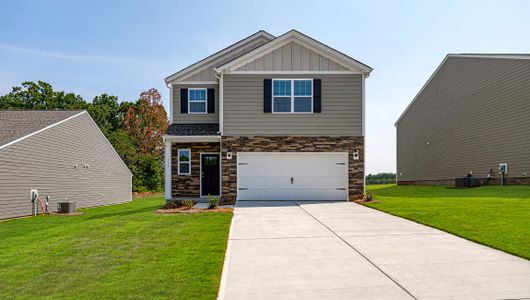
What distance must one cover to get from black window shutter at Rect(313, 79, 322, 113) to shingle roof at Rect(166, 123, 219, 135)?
13.8ft

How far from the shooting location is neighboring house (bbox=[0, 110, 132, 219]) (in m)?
16.3

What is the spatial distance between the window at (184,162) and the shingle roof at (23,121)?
6.20m

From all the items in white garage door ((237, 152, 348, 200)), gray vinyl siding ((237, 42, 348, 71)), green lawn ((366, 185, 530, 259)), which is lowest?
green lawn ((366, 185, 530, 259))

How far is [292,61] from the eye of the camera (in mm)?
17281

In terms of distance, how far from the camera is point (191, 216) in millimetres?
12969

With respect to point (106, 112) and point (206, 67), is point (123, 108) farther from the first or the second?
point (206, 67)

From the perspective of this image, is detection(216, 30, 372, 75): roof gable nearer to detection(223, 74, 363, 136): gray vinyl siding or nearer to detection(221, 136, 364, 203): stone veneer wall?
detection(223, 74, 363, 136): gray vinyl siding

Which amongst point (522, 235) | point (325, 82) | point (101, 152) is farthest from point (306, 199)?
point (101, 152)

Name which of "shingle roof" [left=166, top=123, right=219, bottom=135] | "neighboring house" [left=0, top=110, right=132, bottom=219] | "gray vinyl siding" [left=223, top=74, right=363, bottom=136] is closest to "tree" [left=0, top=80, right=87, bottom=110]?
"neighboring house" [left=0, top=110, right=132, bottom=219]

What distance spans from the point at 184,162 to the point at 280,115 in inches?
188

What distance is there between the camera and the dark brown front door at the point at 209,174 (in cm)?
1861

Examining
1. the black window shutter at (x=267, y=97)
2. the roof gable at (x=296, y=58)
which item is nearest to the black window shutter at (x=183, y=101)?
the roof gable at (x=296, y=58)

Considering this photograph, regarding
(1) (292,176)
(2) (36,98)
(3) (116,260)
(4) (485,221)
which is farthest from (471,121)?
(2) (36,98)

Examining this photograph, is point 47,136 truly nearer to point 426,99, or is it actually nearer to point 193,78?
point 193,78
